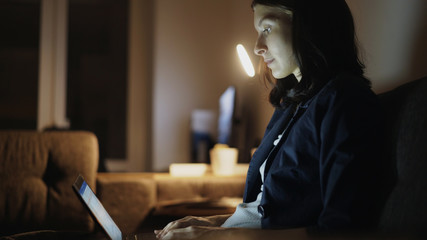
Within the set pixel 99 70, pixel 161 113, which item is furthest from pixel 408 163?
pixel 99 70

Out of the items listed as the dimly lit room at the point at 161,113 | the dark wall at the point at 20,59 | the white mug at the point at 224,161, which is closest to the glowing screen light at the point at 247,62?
the dimly lit room at the point at 161,113

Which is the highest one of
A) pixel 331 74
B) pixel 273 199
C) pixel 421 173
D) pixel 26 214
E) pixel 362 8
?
pixel 362 8

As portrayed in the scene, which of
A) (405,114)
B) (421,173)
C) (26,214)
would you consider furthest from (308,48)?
(26,214)

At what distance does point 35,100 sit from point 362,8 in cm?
348

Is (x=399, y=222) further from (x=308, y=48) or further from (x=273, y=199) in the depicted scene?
(x=308, y=48)

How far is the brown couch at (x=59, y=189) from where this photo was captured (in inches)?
67.6

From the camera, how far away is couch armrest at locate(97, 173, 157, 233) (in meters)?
1.84

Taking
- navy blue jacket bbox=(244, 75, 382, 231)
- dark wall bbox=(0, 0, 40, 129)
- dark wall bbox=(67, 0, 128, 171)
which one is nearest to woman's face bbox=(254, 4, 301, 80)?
navy blue jacket bbox=(244, 75, 382, 231)

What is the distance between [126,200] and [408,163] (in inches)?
53.7

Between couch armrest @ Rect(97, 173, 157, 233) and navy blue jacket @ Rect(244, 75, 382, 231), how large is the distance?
98cm

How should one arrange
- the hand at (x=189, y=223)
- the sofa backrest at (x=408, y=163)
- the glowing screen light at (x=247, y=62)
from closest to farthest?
the sofa backrest at (x=408, y=163) < the hand at (x=189, y=223) < the glowing screen light at (x=247, y=62)

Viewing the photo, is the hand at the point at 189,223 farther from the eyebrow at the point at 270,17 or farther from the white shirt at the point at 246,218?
the eyebrow at the point at 270,17

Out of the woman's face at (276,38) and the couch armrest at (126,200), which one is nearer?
the woman's face at (276,38)

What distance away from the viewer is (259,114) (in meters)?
2.38
